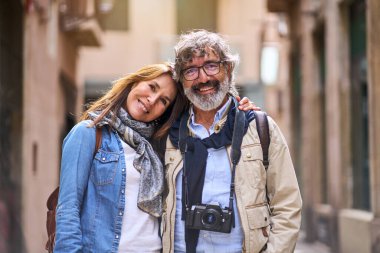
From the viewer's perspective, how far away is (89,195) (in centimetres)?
365

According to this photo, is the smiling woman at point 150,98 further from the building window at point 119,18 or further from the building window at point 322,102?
the building window at point 119,18

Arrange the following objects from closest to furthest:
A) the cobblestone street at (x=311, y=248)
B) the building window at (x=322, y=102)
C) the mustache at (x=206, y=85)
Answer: the mustache at (x=206, y=85) < the cobblestone street at (x=311, y=248) < the building window at (x=322, y=102)

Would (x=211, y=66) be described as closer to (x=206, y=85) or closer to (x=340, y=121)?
(x=206, y=85)

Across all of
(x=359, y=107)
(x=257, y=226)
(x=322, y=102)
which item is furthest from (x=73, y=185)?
(x=322, y=102)

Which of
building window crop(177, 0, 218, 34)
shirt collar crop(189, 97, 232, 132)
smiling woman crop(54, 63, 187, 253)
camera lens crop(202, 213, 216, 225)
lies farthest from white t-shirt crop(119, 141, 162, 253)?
building window crop(177, 0, 218, 34)

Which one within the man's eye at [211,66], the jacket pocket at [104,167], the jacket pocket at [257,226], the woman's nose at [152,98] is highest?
the man's eye at [211,66]

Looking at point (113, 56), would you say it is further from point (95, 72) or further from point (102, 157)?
point (102, 157)

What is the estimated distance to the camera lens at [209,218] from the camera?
3.62 m

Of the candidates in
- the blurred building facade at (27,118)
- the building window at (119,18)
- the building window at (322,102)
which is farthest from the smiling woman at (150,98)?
the building window at (119,18)

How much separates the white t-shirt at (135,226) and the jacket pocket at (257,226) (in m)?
0.49

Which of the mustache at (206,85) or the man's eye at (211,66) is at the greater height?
the man's eye at (211,66)

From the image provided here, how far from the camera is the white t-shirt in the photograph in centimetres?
362

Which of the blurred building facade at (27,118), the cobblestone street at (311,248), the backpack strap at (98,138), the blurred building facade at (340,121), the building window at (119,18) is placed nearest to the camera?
the backpack strap at (98,138)

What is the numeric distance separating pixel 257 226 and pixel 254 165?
32 cm
